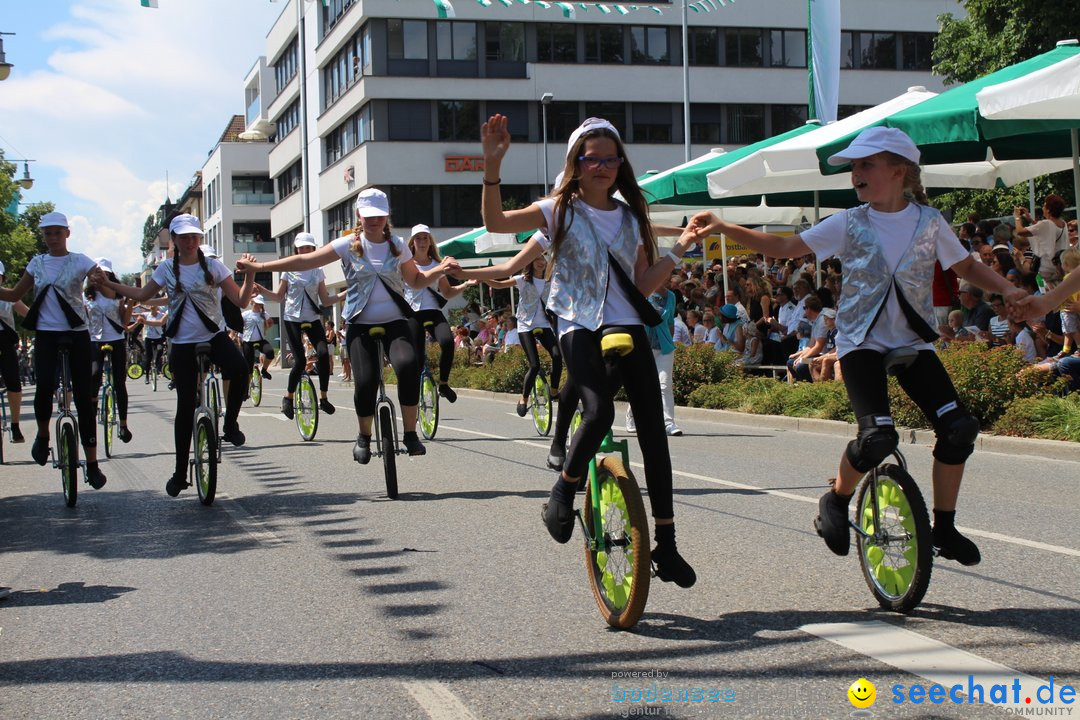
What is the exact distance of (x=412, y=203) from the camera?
53375 millimetres

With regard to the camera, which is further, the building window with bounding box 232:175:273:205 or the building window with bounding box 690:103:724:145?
the building window with bounding box 232:175:273:205

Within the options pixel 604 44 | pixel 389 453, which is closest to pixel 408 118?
pixel 604 44

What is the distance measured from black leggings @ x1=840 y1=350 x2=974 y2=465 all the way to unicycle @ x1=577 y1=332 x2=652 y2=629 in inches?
36.5

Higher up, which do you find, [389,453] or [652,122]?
[652,122]

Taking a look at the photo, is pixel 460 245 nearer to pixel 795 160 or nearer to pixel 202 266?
pixel 795 160

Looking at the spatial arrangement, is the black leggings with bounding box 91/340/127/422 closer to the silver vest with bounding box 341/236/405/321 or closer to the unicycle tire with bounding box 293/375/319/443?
the unicycle tire with bounding box 293/375/319/443

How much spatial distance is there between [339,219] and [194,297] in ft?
164

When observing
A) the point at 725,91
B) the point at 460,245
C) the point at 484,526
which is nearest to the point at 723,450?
the point at 484,526

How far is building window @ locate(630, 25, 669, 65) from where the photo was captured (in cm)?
5409

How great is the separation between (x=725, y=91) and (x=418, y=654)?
52.3 metres

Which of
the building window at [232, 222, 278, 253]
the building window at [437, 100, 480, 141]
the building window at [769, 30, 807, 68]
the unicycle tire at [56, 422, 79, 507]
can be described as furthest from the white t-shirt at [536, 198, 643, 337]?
the building window at [232, 222, 278, 253]

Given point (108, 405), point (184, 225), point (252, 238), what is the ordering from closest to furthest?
point (184, 225) < point (108, 405) < point (252, 238)

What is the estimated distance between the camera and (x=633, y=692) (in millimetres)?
4148

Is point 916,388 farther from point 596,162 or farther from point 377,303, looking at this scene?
point 377,303
